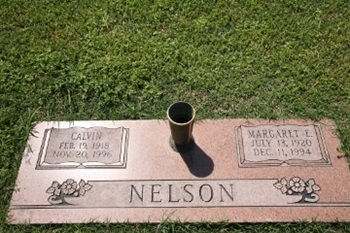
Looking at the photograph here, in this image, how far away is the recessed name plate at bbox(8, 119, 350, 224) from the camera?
2775 millimetres

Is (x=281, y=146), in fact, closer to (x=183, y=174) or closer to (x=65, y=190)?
(x=183, y=174)

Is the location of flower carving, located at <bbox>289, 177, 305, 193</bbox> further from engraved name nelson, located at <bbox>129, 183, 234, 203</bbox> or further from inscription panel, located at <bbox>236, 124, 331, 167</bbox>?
engraved name nelson, located at <bbox>129, 183, 234, 203</bbox>

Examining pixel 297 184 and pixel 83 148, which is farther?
pixel 83 148

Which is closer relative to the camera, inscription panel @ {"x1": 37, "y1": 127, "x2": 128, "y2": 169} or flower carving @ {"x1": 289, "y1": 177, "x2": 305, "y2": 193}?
flower carving @ {"x1": 289, "y1": 177, "x2": 305, "y2": 193}

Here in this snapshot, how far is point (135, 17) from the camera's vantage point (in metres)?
4.02

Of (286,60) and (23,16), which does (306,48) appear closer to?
(286,60)

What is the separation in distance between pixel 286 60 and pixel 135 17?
1.65 m

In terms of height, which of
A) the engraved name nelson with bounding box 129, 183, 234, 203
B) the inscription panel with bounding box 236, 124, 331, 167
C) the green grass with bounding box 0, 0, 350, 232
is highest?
the green grass with bounding box 0, 0, 350, 232

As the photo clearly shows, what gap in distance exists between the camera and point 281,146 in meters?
3.05

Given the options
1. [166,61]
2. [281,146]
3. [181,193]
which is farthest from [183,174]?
[166,61]

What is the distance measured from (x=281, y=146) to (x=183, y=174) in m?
0.84

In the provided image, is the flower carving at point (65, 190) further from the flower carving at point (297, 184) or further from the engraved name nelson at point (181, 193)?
the flower carving at point (297, 184)

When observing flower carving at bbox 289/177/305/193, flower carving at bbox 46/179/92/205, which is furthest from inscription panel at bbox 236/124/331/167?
flower carving at bbox 46/179/92/205

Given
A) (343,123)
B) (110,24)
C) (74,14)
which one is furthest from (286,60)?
(74,14)
